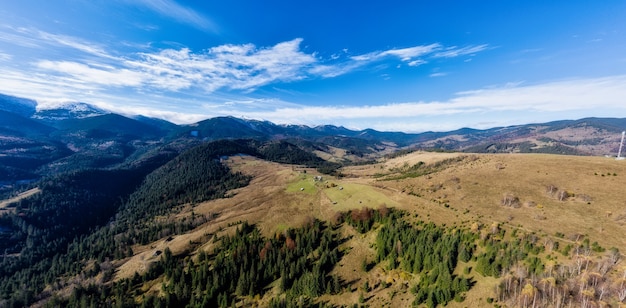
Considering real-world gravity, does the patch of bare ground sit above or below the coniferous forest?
above

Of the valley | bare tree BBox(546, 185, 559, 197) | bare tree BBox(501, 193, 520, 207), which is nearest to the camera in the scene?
the valley

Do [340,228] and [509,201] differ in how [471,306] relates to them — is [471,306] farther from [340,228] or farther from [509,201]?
[340,228]

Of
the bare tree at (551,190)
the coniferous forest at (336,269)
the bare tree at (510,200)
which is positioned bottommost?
the coniferous forest at (336,269)

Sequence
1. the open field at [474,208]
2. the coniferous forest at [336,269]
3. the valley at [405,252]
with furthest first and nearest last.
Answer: the open field at [474,208], the valley at [405,252], the coniferous forest at [336,269]

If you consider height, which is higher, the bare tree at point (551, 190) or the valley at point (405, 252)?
the bare tree at point (551, 190)

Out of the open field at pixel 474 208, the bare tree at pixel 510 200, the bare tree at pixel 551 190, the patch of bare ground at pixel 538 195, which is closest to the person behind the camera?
the open field at pixel 474 208

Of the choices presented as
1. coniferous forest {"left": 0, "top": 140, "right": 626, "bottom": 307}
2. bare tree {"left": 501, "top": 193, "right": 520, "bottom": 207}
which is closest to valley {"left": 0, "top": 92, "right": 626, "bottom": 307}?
coniferous forest {"left": 0, "top": 140, "right": 626, "bottom": 307}

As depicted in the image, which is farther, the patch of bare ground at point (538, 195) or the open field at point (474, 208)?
the patch of bare ground at point (538, 195)

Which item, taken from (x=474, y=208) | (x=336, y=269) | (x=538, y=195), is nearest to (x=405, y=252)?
(x=336, y=269)

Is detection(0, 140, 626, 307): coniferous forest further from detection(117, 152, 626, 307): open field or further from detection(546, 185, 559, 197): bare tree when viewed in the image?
detection(546, 185, 559, 197): bare tree

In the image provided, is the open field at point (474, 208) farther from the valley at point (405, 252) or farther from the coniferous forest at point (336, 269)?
the coniferous forest at point (336, 269)

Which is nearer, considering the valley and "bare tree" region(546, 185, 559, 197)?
the valley

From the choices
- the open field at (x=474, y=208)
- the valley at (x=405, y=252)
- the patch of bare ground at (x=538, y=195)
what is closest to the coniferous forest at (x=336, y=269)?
the valley at (x=405, y=252)
